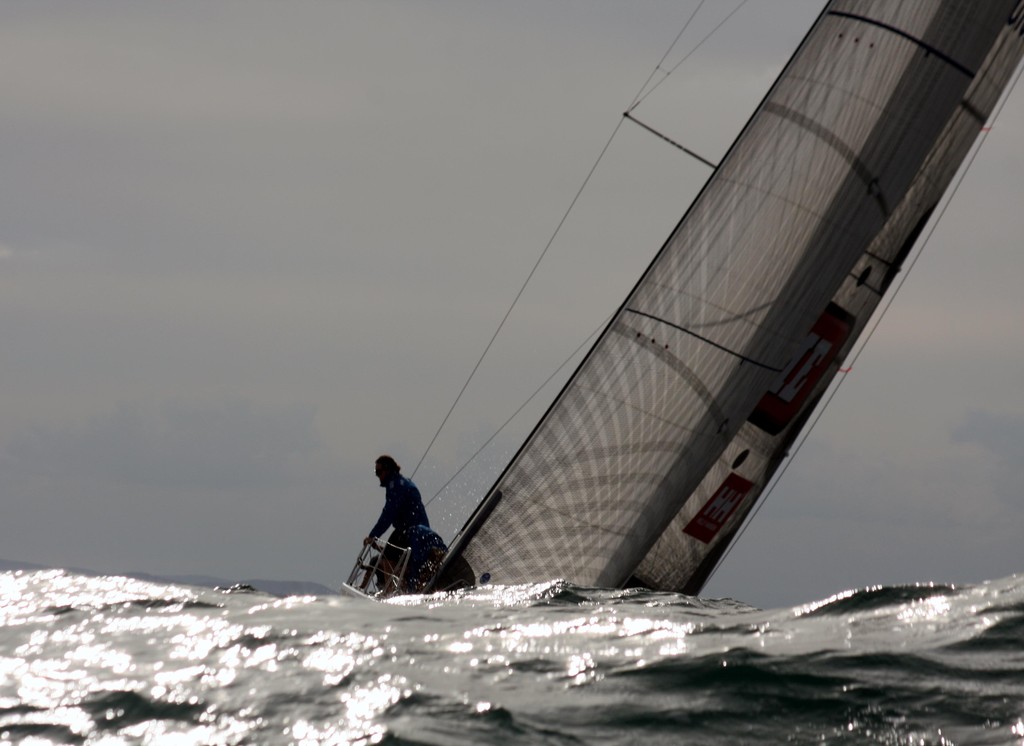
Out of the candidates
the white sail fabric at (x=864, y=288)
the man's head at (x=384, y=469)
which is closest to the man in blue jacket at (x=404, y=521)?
the man's head at (x=384, y=469)

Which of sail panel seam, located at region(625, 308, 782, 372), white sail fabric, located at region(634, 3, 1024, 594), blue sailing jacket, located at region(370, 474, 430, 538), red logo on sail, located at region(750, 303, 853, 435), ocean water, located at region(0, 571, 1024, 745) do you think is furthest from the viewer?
blue sailing jacket, located at region(370, 474, 430, 538)

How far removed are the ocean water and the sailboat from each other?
258cm

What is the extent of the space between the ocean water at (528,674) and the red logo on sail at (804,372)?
131 inches

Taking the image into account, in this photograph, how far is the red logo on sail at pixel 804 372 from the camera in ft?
37.2

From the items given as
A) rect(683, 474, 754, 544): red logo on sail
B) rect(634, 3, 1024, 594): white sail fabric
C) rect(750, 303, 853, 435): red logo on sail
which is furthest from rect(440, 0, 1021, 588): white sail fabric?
rect(683, 474, 754, 544): red logo on sail

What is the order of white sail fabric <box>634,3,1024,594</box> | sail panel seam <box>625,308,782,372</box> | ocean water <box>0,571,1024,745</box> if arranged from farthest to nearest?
white sail fabric <box>634,3,1024,594</box> → sail panel seam <box>625,308,782,372</box> → ocean water <box>0,571,1024,745</box>

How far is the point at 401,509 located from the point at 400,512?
1.2 inches

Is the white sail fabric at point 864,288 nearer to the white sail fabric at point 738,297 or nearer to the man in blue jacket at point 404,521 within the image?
the white sail fabric at point 738,297

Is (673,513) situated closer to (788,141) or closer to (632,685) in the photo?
(788,141)

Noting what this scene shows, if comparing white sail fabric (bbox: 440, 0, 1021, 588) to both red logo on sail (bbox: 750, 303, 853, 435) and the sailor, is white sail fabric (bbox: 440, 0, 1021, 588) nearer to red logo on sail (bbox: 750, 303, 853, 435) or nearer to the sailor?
red logo on sail (bbox: 750, 303, 853, 435)

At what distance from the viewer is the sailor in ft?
39.1

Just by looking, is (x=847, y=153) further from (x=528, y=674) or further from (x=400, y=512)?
(x=528, y=674)

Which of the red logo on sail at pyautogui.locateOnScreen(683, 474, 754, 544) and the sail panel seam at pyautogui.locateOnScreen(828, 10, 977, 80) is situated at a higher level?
the sail panel seam at pyautogui.locateOnScreen(828, 10, 977, 80)

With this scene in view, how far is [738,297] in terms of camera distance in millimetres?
10812
